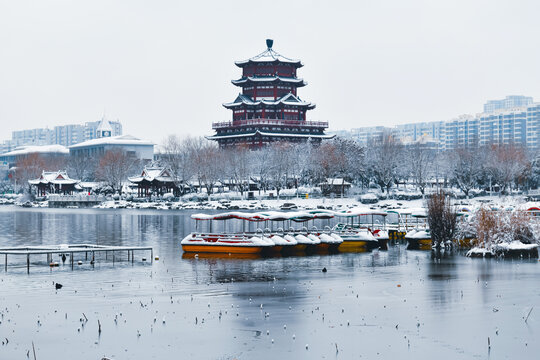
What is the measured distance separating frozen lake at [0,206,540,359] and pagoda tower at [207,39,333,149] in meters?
87.8

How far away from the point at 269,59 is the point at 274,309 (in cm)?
10929

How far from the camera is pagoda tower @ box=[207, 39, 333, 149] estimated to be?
134 metres

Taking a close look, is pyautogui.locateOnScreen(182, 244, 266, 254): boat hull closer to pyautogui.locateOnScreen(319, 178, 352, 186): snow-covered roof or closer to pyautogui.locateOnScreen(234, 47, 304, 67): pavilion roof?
pyautogui.locateOnScreen(319, 178, 352, 186): snow-covered roof

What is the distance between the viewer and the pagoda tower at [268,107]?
133875 millimetres

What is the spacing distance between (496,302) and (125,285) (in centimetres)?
1521

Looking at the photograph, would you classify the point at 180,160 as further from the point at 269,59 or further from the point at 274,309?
the point at 274,309

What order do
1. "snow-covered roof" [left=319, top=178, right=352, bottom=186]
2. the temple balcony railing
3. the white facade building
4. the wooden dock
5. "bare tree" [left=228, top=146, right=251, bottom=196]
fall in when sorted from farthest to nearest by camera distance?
the white facade building, the temple balcony railing, "bare tree" [left=228, top=146, right=251, bottom=196], "snow-covered roof" [left=319, top=178, right=352, bottom=186], the wooden dock

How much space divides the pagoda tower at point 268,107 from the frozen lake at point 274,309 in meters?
87.8

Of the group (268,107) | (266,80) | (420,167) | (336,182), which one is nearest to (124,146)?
(268,107)

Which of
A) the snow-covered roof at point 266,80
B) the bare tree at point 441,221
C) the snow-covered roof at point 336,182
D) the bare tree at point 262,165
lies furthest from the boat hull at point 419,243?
the snow-covered roof at point 266,80

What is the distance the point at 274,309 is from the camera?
29531 millimetres

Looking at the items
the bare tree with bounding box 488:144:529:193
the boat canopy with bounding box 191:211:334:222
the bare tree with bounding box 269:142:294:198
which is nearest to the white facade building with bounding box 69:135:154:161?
the bare tree with bounding box 269:142:294:198

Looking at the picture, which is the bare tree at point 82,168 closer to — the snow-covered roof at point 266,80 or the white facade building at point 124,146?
the white facade building at point 124,146

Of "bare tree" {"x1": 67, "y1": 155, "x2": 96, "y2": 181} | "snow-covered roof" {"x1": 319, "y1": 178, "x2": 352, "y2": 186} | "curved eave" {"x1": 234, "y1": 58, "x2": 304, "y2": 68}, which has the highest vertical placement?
"curved eave" {"x1": 234, "y1": 58, "x2": 304, "y2": 68}
